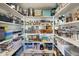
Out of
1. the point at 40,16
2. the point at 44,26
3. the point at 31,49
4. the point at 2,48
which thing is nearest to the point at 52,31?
the point at 44,26

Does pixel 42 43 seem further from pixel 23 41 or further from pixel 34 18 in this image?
pixel 34 18

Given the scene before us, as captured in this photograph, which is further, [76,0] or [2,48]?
[2,48]

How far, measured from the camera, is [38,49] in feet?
12.1

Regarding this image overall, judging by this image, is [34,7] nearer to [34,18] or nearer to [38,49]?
[34,18]

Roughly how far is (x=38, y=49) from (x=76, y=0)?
3044mm

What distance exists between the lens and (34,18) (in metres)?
3.83

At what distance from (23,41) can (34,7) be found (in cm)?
113

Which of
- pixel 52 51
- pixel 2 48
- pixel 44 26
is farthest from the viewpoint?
pixel 44 26

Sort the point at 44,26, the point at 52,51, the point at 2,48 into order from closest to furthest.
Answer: the point at 2,48 → the point at 52,51 → the point at 44,26

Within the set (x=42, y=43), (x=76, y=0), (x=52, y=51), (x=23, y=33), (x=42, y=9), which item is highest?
(x=42, y=9)

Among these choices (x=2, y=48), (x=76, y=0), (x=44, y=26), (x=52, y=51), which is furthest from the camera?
(x=44, y=26)

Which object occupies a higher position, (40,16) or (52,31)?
(40,16)

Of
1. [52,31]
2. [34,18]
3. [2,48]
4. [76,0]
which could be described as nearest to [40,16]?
[34,18]

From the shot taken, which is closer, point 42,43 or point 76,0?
point 76,0
